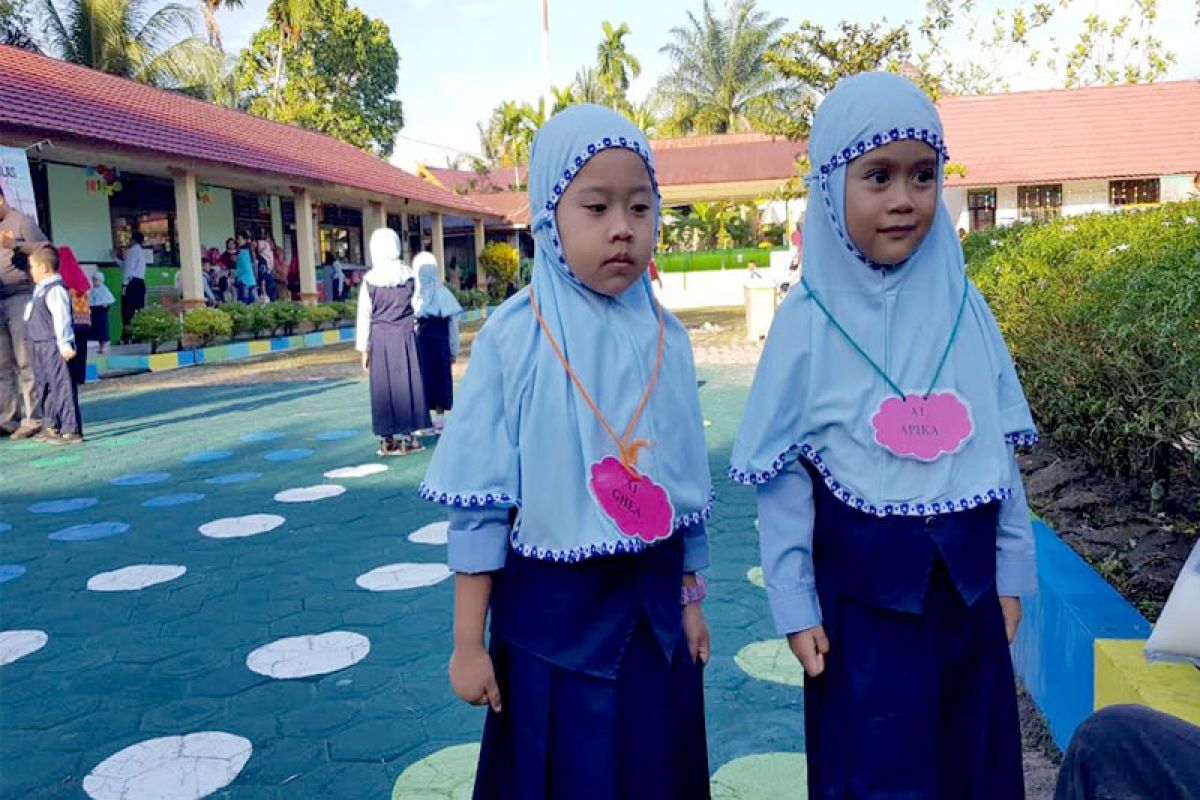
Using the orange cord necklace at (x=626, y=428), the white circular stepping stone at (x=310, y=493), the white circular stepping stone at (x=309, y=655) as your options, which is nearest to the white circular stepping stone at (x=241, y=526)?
the white circular stepping stone at (x=310, y=493)

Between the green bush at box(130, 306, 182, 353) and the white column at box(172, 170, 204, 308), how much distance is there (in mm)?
902

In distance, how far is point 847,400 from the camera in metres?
1.64

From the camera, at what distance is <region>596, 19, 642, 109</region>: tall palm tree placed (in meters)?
34.6

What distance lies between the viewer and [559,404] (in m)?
1.60

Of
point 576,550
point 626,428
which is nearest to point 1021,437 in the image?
point 626,428

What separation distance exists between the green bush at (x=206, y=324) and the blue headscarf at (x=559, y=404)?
13.2 m

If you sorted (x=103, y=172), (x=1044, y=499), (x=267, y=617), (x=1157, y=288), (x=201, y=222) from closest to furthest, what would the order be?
(x=1157, y=288)
(x=267, y=617)
(x=1044, y=499)
(x=103, y=172)
(x=201, y=222)

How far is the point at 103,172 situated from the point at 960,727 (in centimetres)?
1550

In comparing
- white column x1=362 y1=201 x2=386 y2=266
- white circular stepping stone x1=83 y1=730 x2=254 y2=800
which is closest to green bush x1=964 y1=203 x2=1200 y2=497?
white circular stepping stone x1=83 y1=730 x2=254 y2=800

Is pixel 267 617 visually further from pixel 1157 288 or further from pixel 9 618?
pixel 1157 288

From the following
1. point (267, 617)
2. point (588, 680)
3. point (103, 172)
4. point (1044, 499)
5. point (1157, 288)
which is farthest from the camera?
point (103, 172)

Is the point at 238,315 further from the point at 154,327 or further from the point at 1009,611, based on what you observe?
the point at 1009,611

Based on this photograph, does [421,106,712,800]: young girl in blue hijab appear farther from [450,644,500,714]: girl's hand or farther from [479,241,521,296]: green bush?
[479,241,521,296]: green bush

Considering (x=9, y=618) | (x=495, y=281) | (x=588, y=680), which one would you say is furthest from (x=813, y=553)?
(x=495, y=281)
